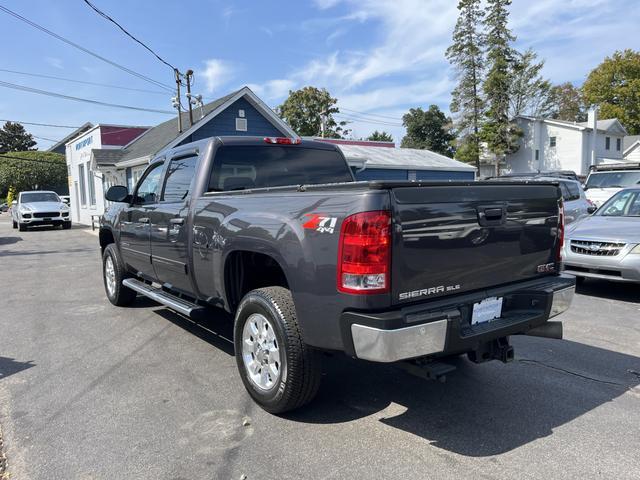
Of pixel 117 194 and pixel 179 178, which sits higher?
pixel 179 178

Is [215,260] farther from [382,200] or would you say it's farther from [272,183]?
[382,200]

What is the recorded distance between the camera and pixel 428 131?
59594mm

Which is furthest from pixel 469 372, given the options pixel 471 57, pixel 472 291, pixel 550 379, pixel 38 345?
pixel 471 57

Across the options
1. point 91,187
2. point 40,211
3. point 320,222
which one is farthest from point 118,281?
point 91,187

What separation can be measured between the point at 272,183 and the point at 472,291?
2.27 metres

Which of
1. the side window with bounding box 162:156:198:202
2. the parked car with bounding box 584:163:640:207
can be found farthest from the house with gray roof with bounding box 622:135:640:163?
the side window with bounding box 162:156:198:202

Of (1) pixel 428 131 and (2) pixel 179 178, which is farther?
(1) pixel 428 131

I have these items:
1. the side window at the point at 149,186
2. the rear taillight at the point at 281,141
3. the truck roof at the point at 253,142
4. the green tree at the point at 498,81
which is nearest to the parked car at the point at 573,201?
the truck roof at the point at 253,142

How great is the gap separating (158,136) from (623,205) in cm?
1811

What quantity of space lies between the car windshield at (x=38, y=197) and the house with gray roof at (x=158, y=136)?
6.14 ft

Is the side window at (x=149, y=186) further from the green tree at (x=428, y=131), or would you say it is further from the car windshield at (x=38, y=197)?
the green tree at (x=428, y=131)

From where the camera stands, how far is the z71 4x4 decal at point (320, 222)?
9.33 feet

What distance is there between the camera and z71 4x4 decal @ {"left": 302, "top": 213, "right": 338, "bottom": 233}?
2.84 m

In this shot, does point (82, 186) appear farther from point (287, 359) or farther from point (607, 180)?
point (287, 359)
